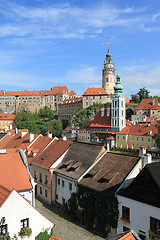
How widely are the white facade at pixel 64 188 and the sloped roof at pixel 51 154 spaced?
2248 millimetres

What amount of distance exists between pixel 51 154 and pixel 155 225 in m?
16.0

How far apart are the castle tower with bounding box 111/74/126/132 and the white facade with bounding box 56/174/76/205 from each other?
50224mm

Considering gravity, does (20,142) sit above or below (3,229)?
above

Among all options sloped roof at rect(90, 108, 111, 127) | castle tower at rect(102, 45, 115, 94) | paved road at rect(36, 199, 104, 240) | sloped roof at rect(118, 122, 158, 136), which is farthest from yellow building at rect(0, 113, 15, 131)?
paved road at rect(36, 199, 104, 240)

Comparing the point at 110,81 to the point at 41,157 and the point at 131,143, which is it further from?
the point at 41,157

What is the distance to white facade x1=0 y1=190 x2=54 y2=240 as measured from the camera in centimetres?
Result: 1166

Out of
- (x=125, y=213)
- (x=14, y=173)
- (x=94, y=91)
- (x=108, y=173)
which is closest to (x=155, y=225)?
(x=125, y=213)

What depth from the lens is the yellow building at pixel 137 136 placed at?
60513mm

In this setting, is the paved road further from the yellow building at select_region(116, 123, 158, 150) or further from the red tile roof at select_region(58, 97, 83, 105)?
the red tile roof at select_region(58, 97, 83, 105)

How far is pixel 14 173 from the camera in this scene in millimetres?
19094

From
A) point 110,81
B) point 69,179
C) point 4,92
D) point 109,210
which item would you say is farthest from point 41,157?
point 4,92

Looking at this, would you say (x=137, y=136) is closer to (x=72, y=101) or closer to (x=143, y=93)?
(x=143, y=93)

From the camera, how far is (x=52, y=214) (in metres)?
23.2

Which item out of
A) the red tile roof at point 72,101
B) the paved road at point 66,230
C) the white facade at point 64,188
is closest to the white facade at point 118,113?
the red tile roof at point 72,101
